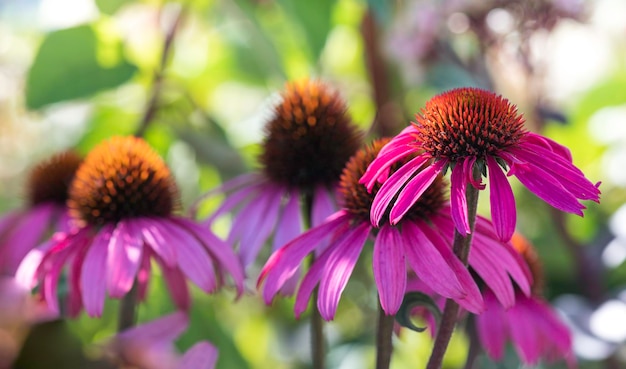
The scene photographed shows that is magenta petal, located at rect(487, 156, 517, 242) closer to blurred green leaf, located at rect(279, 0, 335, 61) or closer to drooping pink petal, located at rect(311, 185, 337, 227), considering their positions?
drooping pink petal, located at rect(311, 185, 337, 227)

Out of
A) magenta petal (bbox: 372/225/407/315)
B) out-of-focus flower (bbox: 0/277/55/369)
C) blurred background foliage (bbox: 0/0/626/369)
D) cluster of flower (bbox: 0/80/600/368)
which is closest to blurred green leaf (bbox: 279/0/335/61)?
blurred background foliage (bbox: 0/0/626/369)

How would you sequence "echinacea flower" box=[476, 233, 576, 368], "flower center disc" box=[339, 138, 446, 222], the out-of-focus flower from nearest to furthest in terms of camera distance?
the out-of-focus flower → "flower center disc" box=[339, 138, 446, 222] → "echinacea flower" box=[476, 233, 576, 368]

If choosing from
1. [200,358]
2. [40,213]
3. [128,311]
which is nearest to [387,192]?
[200,358]

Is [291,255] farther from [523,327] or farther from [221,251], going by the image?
[523,327]

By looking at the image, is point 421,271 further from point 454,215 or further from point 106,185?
point 106,185

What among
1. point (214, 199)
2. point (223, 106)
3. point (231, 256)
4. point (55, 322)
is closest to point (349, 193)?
point (231, 256)

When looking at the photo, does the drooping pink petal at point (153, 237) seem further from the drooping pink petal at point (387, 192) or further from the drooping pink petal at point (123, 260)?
the drooping pink petal at point (387, 192)
